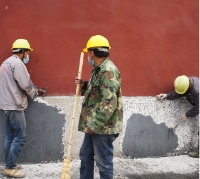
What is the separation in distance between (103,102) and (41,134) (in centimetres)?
172

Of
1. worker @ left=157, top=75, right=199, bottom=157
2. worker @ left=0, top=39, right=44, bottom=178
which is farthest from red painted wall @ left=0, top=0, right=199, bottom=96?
worker @ left=0, top=39, right=44, bottom=178

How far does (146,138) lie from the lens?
5574mm

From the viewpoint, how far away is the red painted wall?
486 centimetres

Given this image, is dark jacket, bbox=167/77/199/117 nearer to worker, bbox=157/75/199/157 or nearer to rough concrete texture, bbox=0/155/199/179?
worker, bbox=157/75/199/157

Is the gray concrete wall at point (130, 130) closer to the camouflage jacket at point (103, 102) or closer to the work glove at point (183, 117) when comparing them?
the work glove at point (183, 117)

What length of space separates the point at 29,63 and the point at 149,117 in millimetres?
2037

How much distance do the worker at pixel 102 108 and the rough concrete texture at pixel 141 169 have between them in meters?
1.04

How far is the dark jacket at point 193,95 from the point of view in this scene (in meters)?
5.44

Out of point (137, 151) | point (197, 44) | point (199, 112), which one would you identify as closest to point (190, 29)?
point (197, 44)

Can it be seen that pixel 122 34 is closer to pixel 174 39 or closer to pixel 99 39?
pixel 174 39

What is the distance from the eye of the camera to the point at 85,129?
12.5 ft

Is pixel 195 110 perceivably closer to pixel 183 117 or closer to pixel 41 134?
pixel 183 117

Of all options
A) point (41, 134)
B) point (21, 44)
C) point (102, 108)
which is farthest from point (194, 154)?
point (21, 44)

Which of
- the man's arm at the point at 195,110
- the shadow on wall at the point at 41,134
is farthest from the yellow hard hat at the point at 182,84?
the shadow on wall at the point at 41,134
